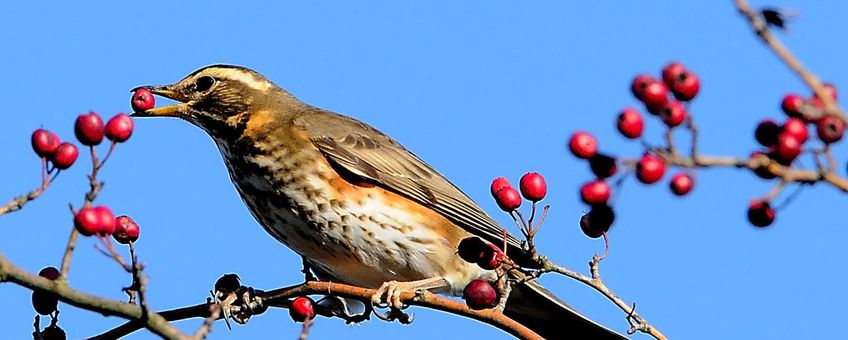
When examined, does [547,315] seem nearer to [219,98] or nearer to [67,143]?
[219,98]

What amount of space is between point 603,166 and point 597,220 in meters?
0.62

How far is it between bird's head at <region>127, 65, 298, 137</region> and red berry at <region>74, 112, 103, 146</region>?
2.77 metres

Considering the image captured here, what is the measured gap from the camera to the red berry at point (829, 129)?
72.5 inches

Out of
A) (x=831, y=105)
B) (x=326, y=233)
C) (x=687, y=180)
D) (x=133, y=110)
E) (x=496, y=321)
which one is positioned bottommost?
(x=831, y=105)

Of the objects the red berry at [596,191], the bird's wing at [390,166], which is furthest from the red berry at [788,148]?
the bird's wing at [390,166]

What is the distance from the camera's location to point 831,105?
175 cm

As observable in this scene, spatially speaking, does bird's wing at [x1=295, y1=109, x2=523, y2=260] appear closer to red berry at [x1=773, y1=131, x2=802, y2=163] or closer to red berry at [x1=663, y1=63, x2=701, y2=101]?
red berry at [x1=663, y1=63, x2=701, y2=101]

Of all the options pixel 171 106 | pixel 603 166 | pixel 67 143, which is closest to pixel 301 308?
pixel 67 143

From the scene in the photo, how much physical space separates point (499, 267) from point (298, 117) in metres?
2.80

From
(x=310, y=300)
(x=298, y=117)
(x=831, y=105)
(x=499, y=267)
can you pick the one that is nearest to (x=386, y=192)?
(x=298, y=117)

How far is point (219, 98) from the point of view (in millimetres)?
6352

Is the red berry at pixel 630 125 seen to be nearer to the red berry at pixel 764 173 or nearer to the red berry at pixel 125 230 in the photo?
the red berry at pixel 764 173

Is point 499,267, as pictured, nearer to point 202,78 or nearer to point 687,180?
point 687,180

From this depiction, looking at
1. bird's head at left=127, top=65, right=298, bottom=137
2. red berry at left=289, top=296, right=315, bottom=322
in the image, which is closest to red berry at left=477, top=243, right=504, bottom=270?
red berry at left=289, top=296, right=315, bottom=322
